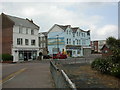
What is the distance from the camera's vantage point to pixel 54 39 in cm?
6669

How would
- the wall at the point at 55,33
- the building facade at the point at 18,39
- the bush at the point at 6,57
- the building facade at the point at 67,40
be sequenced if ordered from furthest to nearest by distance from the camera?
the wall at the point at 55,33 → the building facade at the point at 67,40 → the building facade at the point at 18,39 → the bush at the point at 6,57

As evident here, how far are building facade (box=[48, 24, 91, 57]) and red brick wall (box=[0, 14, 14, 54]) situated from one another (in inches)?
667

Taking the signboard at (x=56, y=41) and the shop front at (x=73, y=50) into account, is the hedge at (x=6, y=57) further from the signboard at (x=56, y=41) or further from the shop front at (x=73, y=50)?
the shop front at (x=73, y=50)

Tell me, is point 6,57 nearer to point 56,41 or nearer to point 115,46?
point 56,41

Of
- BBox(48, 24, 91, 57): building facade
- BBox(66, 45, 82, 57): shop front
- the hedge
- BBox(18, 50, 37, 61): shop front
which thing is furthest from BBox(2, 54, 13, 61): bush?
BBox(66, 45, 82, 57): shop front

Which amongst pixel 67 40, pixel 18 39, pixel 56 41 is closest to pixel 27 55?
pixel 18 39

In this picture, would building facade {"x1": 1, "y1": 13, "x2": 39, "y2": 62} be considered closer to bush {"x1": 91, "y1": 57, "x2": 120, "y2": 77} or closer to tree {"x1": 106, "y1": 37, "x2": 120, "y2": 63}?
tree {"x1": 106, "y1": 37, "x2": 120, "y2": 63}

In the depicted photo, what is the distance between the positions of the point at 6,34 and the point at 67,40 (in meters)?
22.7

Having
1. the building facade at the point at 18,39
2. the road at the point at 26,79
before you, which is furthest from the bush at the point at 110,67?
the building facade at the point at 18,39

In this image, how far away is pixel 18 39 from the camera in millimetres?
48656

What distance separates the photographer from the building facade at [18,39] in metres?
47.3

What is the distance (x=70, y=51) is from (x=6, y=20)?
82.2 feet

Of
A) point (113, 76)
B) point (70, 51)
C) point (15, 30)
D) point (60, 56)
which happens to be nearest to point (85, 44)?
point (70, 51)

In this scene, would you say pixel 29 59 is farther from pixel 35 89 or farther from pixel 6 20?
pixel 35 89
